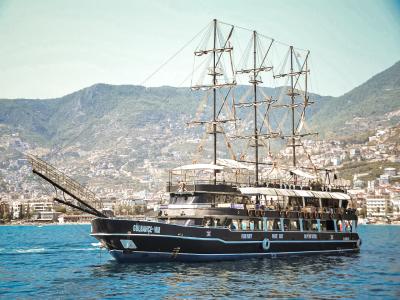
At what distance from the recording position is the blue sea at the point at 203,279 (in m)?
33.3

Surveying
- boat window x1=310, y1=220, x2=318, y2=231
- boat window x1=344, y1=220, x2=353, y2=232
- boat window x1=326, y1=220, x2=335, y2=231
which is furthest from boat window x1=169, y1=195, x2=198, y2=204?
boat window x1=344, y1=220, x2=353, y2=232

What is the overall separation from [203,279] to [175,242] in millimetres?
6987

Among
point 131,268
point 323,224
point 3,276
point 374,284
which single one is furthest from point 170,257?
point 323,224

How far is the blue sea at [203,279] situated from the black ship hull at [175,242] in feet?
2.90

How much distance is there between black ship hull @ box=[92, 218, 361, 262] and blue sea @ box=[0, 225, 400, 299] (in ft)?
2.90

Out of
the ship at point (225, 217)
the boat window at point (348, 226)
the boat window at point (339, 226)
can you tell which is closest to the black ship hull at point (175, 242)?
the ship at point (225, 217)

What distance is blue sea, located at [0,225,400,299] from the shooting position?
33.3 m

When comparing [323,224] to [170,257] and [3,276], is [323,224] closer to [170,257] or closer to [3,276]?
[170,257]

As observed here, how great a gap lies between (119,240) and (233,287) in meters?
11.6

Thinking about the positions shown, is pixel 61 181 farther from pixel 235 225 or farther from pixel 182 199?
pixel 235 225

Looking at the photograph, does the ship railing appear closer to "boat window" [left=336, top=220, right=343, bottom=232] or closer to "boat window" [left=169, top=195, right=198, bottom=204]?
"boat window" [left=169, top=195, right=198, bottom=204]

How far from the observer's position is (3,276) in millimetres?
41750

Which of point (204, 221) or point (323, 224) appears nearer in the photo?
point (204, 221)

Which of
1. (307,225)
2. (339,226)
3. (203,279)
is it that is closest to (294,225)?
(307,225)
